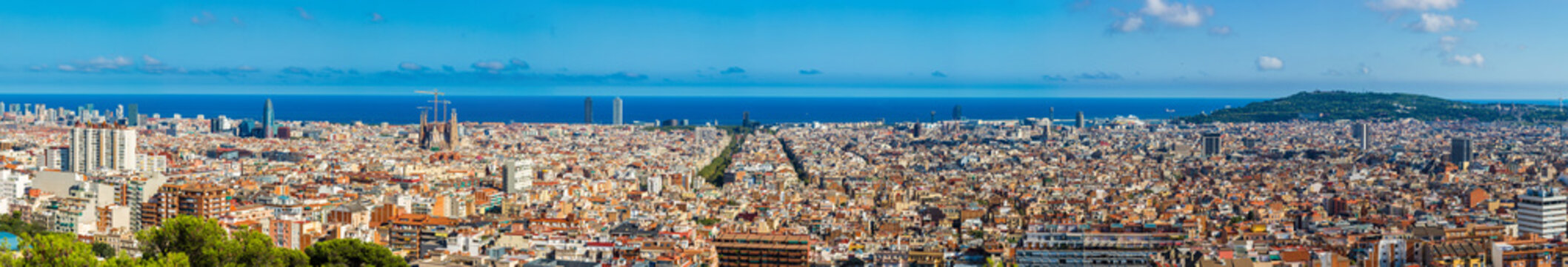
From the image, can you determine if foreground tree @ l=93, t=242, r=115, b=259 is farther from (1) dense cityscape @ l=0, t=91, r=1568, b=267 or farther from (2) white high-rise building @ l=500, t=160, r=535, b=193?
(2) white high-rise building @ l=500, t=160, r=535, b=193

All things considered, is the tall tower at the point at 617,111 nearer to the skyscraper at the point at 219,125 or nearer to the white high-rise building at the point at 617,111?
the white high-rise building at the point at 617,111

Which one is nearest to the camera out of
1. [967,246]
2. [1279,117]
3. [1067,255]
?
[1067,255]

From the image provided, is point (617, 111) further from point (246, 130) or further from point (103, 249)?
point (103, 249)

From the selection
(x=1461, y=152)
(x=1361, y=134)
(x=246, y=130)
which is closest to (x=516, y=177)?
(x=1461, y=152)

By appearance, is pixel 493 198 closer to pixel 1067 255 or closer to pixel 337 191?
pixel 337 191

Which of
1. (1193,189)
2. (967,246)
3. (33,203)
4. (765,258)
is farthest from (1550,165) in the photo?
(33,203)
